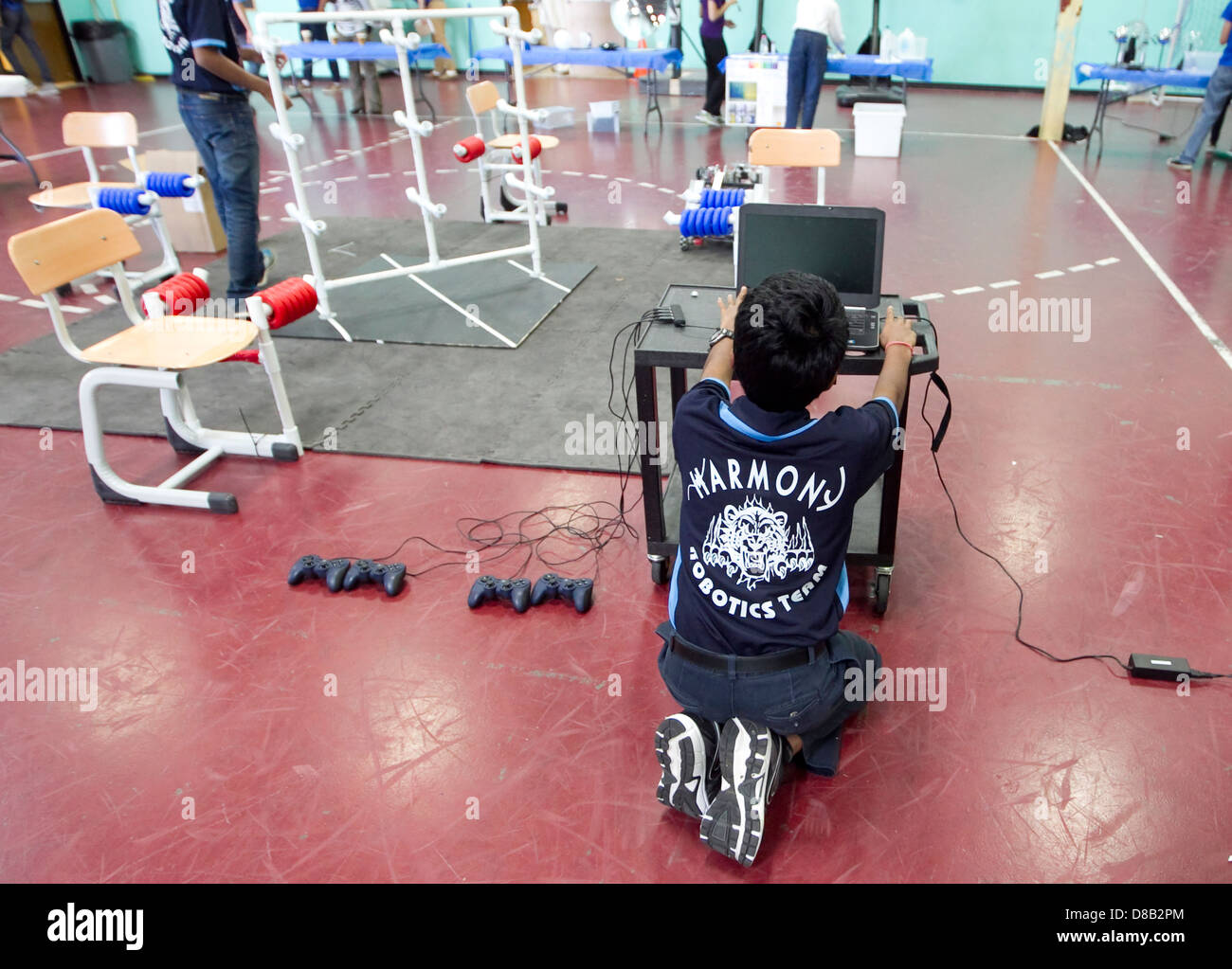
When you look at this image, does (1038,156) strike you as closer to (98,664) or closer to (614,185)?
(614,185)

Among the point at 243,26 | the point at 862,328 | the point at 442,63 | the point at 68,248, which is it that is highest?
the point at 243,26

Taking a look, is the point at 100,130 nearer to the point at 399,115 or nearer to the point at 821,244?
the point at 399,115

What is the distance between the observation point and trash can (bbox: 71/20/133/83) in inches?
474

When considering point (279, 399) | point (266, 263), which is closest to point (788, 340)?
point (279, 399)

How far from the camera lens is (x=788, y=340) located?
63.8 inches

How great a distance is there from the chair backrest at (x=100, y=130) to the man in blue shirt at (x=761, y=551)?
15.0ft

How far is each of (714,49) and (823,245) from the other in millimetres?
7764

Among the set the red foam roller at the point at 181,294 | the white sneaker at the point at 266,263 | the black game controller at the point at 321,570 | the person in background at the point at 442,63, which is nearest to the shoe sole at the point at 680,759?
the black game controller at the point at 321,570

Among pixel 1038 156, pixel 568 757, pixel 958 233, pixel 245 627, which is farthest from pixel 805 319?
pixel 1038 156

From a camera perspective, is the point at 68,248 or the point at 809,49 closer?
the point at 68,248

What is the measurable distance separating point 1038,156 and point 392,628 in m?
7.51

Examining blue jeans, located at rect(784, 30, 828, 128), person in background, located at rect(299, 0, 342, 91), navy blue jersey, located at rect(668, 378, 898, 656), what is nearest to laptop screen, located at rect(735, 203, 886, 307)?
navy blue jersey, located at rect(668, 378, 898, 656)

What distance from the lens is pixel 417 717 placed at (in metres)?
2.27

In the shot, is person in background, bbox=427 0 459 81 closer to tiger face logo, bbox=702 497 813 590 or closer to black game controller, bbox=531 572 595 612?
black game controller, bbox=531 572 595 612
